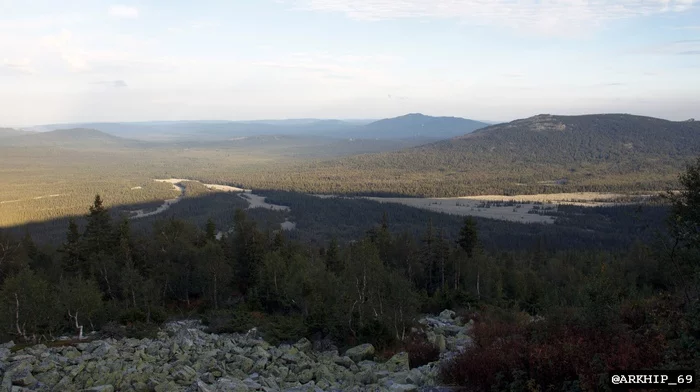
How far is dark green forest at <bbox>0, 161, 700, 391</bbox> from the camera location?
39.8 ft

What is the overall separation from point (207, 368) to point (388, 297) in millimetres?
10453

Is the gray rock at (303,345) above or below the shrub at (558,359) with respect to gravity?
below

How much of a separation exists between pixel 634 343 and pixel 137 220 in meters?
114

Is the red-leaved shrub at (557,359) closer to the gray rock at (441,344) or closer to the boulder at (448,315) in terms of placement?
the gray rock at (441,344)

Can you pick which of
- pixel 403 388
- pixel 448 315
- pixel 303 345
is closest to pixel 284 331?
pixel 303 345

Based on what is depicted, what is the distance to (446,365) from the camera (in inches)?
→ 552

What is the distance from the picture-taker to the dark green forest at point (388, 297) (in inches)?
477

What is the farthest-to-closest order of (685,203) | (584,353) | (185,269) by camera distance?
1. (185,269)
2. (685,203)
3. (584,353)

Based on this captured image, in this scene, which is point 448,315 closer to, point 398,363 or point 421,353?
point 421,353

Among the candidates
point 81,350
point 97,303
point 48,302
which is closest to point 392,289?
point 81,350

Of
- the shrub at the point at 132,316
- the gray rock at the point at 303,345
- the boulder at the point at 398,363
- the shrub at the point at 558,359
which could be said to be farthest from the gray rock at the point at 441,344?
the shrub at the point at 132,316

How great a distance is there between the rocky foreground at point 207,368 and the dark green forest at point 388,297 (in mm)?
1837

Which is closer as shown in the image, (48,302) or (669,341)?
(669,341)

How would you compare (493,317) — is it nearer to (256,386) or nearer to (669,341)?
(669,341)
